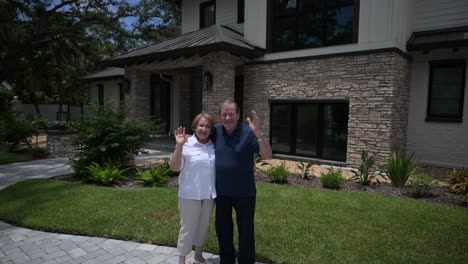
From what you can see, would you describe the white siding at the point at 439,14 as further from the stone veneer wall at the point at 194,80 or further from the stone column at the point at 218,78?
the stone column at the point at 218,78

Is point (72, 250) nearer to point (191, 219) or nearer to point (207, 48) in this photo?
point (191, 219)

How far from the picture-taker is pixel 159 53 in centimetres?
1083

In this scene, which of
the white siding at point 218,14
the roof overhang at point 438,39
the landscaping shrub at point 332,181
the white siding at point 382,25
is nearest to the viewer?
the landscaping shrub at point 332,181

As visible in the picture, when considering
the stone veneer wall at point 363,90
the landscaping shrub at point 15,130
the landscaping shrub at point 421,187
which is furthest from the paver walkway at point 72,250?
the landscaping shrub at point 15,130

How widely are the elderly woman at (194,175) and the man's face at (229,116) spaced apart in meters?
0.17

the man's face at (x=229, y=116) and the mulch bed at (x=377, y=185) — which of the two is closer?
the man's face at (x=229, y=116)

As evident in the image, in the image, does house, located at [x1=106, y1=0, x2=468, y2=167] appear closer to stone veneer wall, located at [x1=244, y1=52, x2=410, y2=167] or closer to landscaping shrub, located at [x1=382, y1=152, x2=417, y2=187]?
stone veneer wall, located at [x1=244, y1=52, x2=410, y2=167]

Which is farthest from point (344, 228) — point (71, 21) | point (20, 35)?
point (71, 21)

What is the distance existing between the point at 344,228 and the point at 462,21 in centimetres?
789

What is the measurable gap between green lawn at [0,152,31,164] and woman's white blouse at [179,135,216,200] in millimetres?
9567

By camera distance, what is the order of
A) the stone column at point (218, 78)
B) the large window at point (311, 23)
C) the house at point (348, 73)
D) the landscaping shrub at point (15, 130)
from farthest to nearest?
the landscaping shrub at point (15, 130) < the stone column at point (218, 78) < the large window at point (311, 23) < the house at point (348, 73)

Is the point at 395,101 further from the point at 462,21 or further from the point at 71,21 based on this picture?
the point at 71,21

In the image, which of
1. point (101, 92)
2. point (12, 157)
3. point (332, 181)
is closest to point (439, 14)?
point (332, 181)

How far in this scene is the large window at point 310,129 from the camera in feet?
31.0
